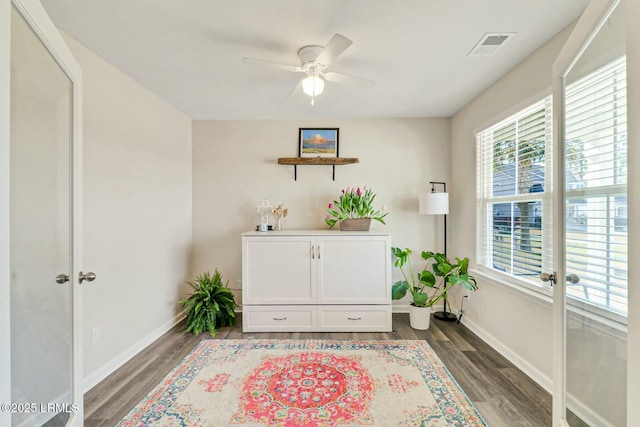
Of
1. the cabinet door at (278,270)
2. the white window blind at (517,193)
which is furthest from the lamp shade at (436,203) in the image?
the cabinet door at (278,270)

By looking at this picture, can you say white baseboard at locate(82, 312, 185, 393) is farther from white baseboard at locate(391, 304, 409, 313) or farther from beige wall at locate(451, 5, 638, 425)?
beige wall at locate(451, 5, 638, 425)

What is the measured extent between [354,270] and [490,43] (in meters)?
2.16

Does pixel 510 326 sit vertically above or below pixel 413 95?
below

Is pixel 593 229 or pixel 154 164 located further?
pixel 154 164

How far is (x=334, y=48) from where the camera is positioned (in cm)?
166

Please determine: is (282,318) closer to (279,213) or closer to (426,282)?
(279,213)

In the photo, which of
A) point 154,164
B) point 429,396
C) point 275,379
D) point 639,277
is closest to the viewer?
point 639,277

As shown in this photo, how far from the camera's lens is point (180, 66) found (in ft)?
7.23

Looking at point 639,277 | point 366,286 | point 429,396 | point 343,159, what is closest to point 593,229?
point 639,277

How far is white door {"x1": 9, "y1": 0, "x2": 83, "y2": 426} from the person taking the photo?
962 mm

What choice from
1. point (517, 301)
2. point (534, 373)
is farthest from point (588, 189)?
point (534, 373)

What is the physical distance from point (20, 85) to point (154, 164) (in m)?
1.84

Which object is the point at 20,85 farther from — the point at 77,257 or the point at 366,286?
the point at 366,286

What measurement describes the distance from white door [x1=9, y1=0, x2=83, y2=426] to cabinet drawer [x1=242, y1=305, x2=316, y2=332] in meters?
1.61
